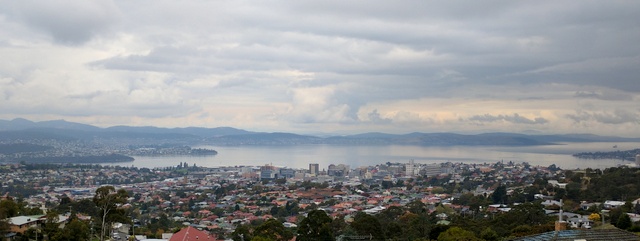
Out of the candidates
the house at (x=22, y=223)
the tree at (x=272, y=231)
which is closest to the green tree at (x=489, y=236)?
the tree at (x=272, y=231)

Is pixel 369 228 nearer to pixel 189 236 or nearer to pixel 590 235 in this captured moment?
pixel 189 236

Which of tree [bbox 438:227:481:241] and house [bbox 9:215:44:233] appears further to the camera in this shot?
house [bbox 9:215:44:233]

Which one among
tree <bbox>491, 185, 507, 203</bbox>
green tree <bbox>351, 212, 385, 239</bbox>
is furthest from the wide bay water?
green tree <bbox>351, 212, 385, 239</bbox>

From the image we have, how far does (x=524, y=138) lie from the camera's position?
535 feet

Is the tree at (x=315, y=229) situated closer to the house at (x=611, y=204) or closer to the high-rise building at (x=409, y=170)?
the house at (x=611, y=204)

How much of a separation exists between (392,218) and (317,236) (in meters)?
10.6

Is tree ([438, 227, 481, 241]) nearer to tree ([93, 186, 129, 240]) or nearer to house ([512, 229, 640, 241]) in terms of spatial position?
house ([512, 229, 640, 241])

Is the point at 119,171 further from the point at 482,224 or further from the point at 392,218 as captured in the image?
the point at 482,224

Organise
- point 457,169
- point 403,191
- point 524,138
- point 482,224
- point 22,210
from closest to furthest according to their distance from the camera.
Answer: point 482,224, point 22,210, point 403,191, point 457,169, point 524,138

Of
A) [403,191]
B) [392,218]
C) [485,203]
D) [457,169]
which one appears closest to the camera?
[392,218]

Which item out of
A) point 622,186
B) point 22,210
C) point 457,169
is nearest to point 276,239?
point 22,210

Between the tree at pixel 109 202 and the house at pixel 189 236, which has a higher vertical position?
the tree at pixel 109 202

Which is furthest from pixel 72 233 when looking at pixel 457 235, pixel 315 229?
pixel 457 235

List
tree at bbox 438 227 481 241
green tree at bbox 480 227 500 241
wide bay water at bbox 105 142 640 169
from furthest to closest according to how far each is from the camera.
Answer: wide bay water at bbox 105 142 640 169 → green tree at bbox 480 227 500 241 → tree at bbox 438 227 481 241
